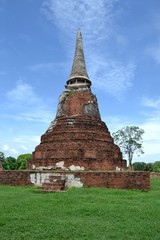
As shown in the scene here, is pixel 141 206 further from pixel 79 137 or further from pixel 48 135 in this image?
pixel 48 135

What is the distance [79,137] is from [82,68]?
20.6 feet

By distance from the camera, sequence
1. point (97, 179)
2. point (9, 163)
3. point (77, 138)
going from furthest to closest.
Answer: point (9, 163) < point (77, 138) < point (97, 179)

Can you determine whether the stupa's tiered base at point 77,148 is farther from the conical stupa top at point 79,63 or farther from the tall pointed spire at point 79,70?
the conical stupa top at point 79,63

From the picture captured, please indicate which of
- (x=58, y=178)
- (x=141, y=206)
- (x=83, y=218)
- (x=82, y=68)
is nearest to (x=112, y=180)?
(x=58, y=178)

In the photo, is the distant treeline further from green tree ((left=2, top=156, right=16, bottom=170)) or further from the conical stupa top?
the conical stupa top

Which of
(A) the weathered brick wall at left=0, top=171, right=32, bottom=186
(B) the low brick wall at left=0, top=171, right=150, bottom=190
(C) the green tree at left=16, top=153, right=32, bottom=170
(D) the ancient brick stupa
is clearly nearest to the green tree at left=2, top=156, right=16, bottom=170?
(C) the green tree at left=16, top=153, right=32, bottom=170

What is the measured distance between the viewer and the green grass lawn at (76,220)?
516 cm

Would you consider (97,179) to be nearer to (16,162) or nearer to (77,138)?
(77,138)

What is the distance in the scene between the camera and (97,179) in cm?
1225

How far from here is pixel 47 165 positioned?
1590cm

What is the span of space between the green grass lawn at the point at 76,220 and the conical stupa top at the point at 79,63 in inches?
485

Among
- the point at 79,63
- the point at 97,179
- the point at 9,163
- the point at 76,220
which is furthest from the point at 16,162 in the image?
the point at 76,220

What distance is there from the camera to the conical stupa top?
2002cm

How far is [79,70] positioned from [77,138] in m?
6.03
